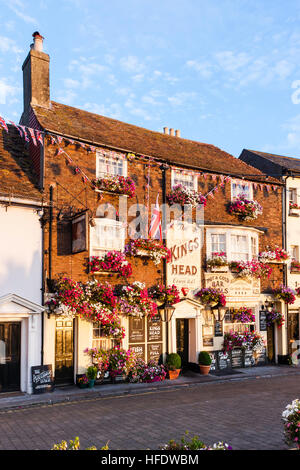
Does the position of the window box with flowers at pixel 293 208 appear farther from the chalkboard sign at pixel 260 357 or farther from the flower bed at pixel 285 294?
the chalkboard sign at pixel 260 357

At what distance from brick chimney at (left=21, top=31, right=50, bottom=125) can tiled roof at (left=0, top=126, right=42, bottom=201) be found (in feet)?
3.76

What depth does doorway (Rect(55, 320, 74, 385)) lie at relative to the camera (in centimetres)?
1391

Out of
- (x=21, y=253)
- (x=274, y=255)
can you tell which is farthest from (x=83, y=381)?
(x=274, y=255)

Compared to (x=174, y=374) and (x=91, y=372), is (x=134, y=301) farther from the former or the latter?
(x=174, y=374)

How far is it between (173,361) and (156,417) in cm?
534

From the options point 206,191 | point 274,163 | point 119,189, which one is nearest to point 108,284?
point 119,189

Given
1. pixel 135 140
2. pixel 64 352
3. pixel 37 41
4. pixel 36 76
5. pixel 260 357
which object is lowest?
pixel 260 357

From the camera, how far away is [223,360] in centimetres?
1773

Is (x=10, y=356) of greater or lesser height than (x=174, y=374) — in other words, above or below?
above

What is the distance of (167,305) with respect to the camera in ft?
52.4

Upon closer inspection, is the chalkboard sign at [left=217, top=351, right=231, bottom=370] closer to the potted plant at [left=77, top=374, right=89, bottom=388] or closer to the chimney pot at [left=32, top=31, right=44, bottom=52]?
the potted plant at [left=77, top=374, right=89, bottom=388]
